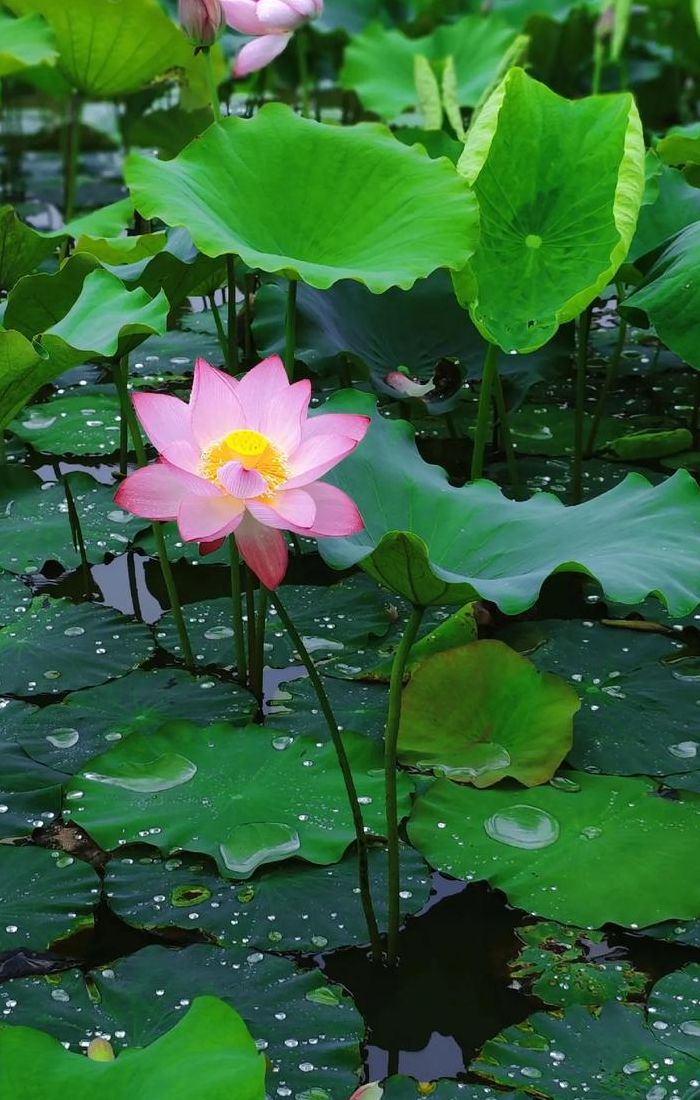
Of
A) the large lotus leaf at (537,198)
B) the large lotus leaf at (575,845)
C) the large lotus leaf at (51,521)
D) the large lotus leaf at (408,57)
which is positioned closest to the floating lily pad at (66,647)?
the large lotus leaf at (51,521)

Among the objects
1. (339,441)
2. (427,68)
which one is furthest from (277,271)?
(427,68)

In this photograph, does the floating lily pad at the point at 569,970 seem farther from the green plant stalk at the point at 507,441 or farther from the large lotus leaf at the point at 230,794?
the green plant stalk at the point at 507,441

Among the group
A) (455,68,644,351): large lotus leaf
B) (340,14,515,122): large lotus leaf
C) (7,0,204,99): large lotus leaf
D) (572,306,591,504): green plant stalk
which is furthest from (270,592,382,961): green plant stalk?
(340,14,515,122): large lotus leaf

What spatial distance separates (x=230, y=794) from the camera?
1.22m

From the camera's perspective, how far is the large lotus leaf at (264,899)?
3.56 feet

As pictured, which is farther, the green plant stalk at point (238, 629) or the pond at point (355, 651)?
the green plant stalk at point (238, 629)

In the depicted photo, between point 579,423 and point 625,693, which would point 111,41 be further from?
point 625,693

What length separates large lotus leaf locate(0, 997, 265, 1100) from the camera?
0.72m

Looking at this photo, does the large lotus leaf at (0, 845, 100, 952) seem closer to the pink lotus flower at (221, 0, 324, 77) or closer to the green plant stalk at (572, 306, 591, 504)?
the green plant stalk at (572, 306, 591, 504)

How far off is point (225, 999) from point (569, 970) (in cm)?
30

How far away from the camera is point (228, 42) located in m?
4.68

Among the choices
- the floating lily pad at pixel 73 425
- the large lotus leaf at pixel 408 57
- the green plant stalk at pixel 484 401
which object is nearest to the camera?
the green plant stalk at pixel 484 401

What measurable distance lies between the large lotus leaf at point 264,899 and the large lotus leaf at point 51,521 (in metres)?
0.64

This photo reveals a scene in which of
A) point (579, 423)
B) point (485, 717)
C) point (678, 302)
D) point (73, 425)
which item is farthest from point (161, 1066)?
point (73, 425)
